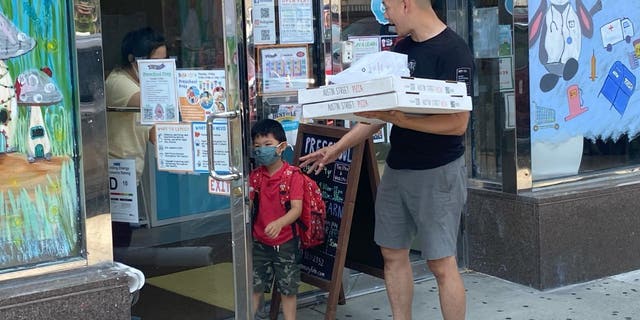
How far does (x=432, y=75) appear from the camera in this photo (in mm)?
4316

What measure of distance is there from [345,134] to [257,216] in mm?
615

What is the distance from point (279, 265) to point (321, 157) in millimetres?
597

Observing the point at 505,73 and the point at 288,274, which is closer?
the point at 288,274

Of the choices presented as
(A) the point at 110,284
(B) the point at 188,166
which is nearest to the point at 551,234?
(B) the point at 188,166

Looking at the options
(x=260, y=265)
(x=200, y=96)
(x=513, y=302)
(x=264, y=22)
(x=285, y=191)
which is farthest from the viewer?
(x=513, y=302)

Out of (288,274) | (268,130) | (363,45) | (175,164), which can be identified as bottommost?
(288,274)

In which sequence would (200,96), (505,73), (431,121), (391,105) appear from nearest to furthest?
1. (391,105)
2. (431,121)
3. (200,96)
4. (505,73)

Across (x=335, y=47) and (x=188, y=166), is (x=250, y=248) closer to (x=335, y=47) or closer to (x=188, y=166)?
(x=188, y=166)

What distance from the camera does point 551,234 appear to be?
579 centimetres

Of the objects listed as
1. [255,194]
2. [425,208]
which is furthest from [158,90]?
[425,208]

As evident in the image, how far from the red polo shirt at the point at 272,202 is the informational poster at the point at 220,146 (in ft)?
1.26

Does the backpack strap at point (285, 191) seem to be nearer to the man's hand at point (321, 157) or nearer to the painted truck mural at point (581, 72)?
the man's hand at point (321, 157)

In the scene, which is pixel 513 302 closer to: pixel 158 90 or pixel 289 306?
pixel 289 306

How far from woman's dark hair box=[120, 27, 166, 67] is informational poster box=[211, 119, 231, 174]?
0.56m
